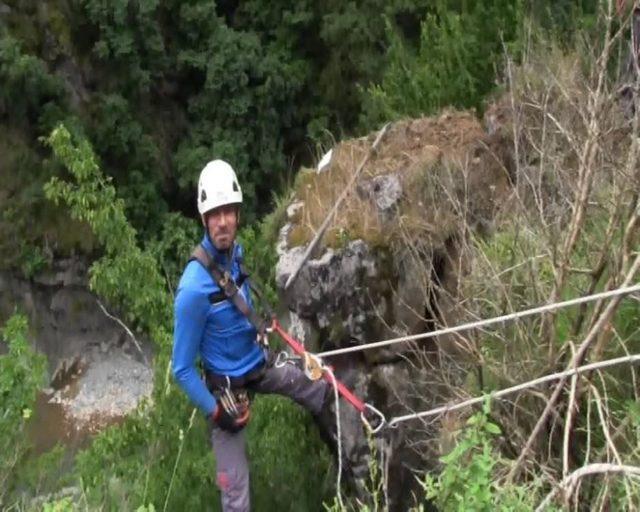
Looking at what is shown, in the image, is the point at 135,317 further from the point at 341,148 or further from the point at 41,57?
the point at 41,57

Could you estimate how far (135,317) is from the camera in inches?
261

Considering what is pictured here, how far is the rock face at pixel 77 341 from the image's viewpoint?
572 inches

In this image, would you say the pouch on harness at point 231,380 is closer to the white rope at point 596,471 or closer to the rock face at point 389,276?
the rock face at point 389,276

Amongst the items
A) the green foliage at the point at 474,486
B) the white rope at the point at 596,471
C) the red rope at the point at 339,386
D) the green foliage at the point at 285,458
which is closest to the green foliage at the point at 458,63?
the green foliage at the point at 285,458

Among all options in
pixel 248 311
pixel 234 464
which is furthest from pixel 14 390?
pixel 248 311

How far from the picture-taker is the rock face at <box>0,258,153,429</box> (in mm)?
14531

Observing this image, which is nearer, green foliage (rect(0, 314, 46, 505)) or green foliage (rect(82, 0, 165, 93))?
green foliage (rect(0, 314, 46, 505))

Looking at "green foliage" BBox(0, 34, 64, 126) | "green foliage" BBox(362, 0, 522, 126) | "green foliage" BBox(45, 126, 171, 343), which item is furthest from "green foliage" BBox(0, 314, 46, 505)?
"green foliage" BBox(0, 34, 64, 126)

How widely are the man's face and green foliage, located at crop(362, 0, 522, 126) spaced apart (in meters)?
5.41

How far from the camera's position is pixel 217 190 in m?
3.99

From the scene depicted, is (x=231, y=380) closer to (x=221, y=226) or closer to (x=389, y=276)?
(x=221, y=226)

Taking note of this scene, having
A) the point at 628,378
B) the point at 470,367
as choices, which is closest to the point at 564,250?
the point at 628,378

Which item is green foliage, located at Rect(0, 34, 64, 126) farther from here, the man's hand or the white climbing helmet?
the man's hand

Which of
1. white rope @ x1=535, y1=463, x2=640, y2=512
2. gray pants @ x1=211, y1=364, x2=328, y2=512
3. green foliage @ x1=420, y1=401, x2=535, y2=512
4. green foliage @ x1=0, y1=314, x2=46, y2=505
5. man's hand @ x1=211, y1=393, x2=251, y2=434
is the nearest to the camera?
green foliage @ x1=420, y1=401, x2=535, y2=512
